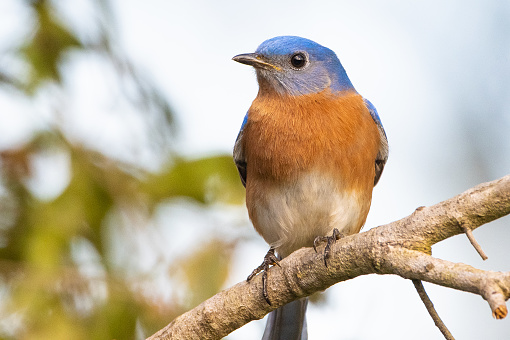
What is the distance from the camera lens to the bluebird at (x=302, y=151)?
15.6 ft

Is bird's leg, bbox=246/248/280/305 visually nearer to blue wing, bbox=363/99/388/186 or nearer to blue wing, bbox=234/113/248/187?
blue wing, bbox=234/113/248/187

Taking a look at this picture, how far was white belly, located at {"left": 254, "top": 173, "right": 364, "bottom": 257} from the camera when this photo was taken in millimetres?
4746

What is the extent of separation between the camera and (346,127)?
15.8 ft

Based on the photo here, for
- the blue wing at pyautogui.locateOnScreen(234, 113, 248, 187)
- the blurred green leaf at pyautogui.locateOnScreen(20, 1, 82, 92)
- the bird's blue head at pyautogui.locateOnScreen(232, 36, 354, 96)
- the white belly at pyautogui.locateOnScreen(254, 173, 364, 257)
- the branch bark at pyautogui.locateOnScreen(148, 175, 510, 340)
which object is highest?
the blurred green leaf at pyautogui.locateOnScreen(20, 1, 82, 92)

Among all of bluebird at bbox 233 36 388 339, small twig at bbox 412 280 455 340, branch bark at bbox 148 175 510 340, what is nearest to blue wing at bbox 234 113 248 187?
bluebird at bbox 233 36 388 339

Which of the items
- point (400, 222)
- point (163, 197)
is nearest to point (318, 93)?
point (163, 197)

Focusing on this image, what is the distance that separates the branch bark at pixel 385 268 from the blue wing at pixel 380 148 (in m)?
1.74

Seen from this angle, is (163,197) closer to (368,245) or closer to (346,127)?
(346,127)

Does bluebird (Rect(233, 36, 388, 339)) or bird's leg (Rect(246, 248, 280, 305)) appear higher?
bluebird (Rect(233, 36, 388, 339))

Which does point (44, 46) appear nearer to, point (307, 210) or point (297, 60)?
point (297, 60)

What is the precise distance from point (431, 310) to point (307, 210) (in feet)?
6.16

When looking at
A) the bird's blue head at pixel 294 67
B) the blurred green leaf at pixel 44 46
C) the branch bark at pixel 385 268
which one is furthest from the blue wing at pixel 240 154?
the branch bark at pixel 385 268

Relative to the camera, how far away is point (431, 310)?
299cm

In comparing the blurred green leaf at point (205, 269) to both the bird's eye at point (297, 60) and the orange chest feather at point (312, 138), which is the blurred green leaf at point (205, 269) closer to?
the orange chest feather at point (312, 138)
